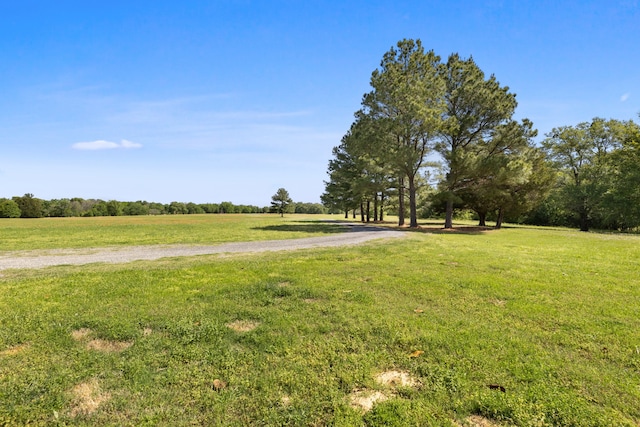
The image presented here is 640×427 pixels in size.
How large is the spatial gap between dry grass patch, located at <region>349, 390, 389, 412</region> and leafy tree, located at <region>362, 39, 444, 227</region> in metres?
22.4

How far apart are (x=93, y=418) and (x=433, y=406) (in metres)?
2.78

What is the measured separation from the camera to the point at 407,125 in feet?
80.6

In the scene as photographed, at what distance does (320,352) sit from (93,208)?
9892cm

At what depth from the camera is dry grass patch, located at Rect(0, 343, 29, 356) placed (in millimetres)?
3463

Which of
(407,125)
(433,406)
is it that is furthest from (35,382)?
(407,125)

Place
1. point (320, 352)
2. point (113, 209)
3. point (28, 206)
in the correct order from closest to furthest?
point (320, 352) < point (28, 206) < point (113, 209)

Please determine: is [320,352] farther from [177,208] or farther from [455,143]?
[177,208]

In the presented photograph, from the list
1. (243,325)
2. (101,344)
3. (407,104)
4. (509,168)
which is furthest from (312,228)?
(101,344)

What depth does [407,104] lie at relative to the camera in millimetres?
24188

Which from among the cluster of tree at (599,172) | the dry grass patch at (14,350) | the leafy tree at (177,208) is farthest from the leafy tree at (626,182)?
the leafy tree at (177,208)

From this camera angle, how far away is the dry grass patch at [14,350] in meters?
3.46

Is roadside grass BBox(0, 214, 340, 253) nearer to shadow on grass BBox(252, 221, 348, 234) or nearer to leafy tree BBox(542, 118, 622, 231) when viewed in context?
shadow on grass BBox(252, 221, 348, 234)

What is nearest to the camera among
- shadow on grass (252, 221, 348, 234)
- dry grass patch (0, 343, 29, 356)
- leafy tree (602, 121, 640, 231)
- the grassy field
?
the grassy field

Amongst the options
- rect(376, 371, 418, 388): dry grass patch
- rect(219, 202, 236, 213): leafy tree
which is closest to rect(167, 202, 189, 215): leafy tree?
rect(219, 202, 236, 213): leafy tree
